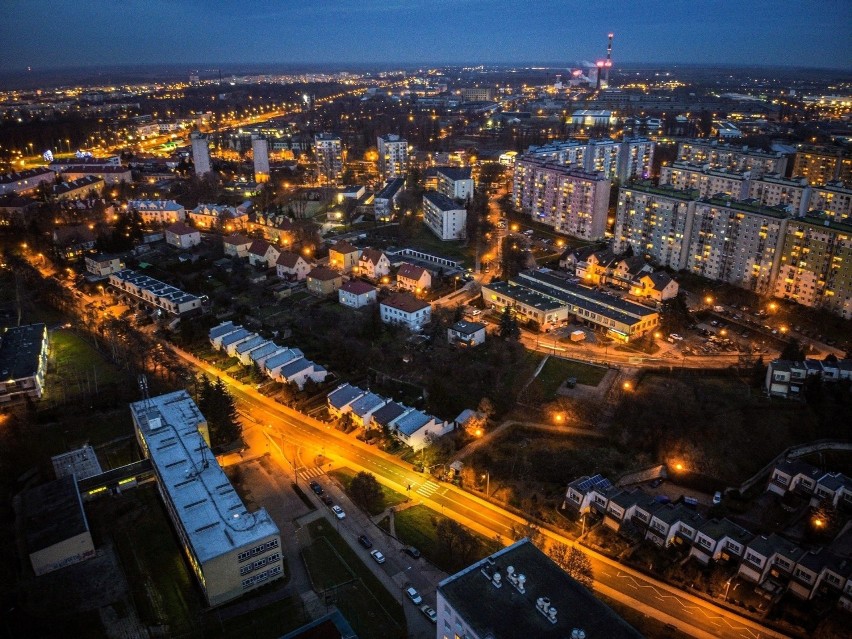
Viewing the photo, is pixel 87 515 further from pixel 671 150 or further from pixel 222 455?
pixel 671 150

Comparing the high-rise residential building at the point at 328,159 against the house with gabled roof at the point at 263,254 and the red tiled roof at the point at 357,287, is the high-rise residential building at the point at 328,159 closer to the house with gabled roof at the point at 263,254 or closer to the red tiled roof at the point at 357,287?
the house with gabled roof at the point at 263,254

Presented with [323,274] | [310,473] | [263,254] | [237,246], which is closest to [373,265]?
[323,274]

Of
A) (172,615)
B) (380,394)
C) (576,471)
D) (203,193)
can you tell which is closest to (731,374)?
(576,471)

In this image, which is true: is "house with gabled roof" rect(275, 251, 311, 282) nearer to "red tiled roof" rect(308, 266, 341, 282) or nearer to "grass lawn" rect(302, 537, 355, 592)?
"red tiled roof" rect(308, 266, 341, 282)

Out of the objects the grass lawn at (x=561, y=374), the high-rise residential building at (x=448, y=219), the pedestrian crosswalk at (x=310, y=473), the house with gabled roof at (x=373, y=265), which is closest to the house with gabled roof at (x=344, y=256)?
the house with gabled roof at (x=373, y=265)

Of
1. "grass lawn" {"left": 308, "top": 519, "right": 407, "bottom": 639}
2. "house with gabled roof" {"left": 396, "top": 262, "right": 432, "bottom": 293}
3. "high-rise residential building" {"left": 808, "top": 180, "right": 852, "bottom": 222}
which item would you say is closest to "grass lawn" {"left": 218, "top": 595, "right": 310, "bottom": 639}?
"grass lawn" {"left": 308, "top": 519, "right": 407, "bottom": 639}
